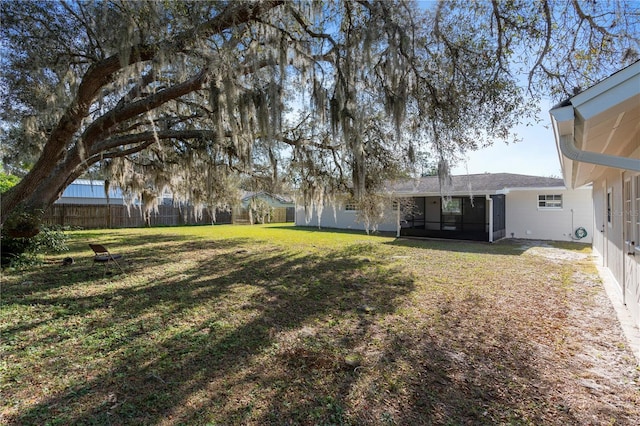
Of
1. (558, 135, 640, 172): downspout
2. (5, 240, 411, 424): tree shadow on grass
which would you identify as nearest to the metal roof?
(5, 240, 411, 424): tree shadow on grass

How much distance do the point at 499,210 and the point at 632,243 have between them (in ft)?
35.9

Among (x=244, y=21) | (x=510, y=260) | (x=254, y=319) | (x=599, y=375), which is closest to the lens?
(x=599, y=375)

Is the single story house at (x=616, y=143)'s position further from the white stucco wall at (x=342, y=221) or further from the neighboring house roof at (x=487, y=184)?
the white stucco wall at (x=342, y=221)

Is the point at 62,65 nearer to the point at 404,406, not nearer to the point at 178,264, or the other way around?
the point at 178,264

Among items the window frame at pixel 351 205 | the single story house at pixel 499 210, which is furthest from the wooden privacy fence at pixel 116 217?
the single story house at pixel 499 210

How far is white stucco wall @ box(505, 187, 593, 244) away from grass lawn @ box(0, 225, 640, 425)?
293 inches

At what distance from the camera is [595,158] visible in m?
2.64

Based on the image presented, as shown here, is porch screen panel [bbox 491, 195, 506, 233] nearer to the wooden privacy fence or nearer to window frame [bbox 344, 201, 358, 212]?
window frame [bbox 344, 201, 358, 212]

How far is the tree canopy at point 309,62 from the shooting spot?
4.88 m

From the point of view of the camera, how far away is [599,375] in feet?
9.57

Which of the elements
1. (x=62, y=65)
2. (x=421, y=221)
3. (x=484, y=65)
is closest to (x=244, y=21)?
(x=62, y=65)

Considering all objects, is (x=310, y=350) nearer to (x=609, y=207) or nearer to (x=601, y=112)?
(x=601, y=112)

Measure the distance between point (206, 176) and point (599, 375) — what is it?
31.6 feet

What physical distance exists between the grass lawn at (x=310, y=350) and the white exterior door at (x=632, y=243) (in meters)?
0.39
